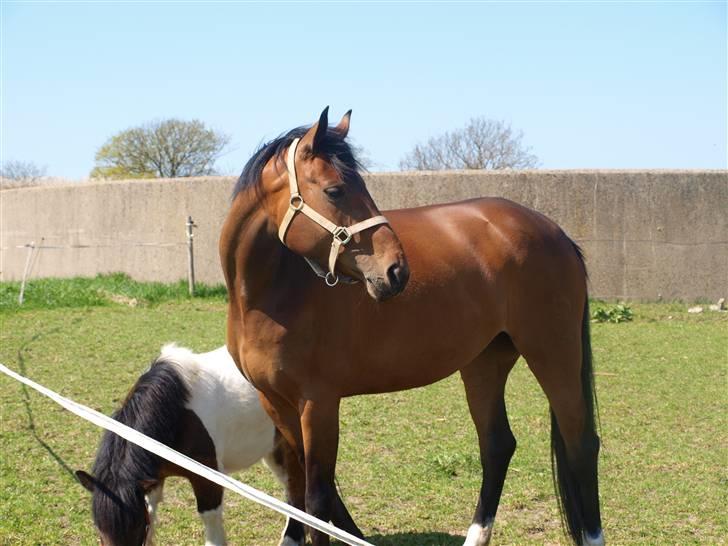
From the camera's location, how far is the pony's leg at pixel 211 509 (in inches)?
163

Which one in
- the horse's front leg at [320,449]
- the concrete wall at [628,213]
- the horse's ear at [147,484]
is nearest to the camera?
the horse's front leg at [320,449]

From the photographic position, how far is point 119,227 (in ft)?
56.3

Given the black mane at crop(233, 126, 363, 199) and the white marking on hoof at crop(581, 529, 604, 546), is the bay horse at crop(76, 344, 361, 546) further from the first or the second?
the black mane at crop(233, 126, 363, 199)

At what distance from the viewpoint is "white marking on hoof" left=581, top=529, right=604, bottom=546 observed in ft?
13.5

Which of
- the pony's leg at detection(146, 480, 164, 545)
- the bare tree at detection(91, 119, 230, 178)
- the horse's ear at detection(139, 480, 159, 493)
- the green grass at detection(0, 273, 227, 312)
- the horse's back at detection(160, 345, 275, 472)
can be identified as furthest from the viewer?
the bare tree at detection(91, 119, 230, 178)

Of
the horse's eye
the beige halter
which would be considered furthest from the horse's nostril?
the horse's eye

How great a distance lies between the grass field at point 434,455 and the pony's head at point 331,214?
1.93 m

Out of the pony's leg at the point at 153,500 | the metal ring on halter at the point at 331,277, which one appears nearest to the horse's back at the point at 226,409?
the pony's leg at the point at 153,500

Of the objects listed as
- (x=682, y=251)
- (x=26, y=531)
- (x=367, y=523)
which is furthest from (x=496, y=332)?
(x=682, y=251)

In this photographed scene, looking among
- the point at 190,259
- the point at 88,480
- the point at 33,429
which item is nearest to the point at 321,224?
the point at 88,480

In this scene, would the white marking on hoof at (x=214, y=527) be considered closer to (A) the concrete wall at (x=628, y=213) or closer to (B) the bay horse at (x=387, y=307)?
(B) the bay horse at (x=387, y=307)

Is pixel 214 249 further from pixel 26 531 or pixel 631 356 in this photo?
pixel 26 531

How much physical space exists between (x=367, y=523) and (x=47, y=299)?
10982mm

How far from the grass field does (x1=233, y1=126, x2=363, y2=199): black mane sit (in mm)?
2063
